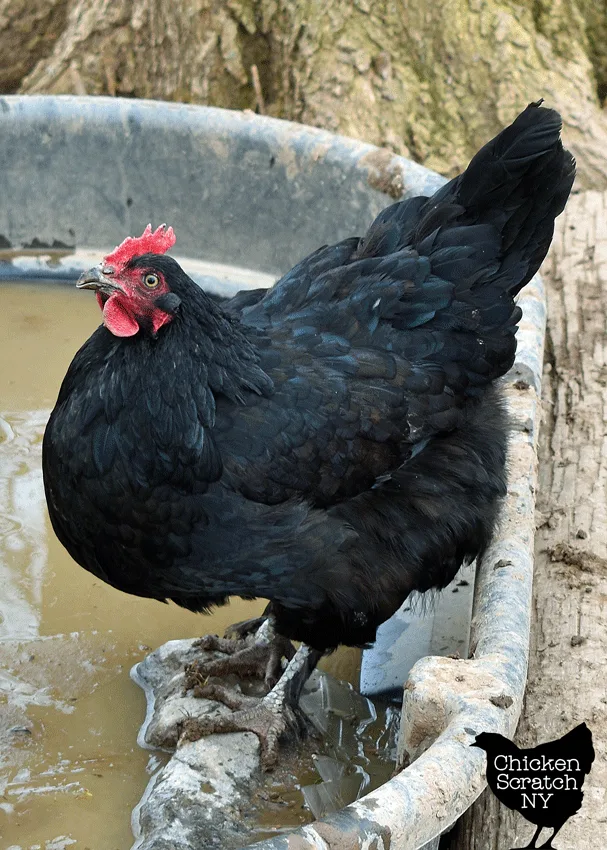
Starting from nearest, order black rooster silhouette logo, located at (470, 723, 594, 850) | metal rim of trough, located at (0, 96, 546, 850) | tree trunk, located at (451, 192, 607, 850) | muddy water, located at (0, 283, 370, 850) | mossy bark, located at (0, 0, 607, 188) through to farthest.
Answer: metal rim of trough, located at (0, 96, 546, 850) < black rooster silhouette logo, located at (470, 723, 594, 850) < tree trunk, located at (451, 192, 607, 850) < muddy water, located at (0, 283, 370, 850) < mossy bark, located at (0, 0, 607, 188)

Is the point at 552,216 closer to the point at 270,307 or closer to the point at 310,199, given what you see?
the point at 270,307

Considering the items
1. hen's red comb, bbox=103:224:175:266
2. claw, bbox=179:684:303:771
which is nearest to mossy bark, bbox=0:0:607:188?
hen's red comb, bbox=103:224:175:266

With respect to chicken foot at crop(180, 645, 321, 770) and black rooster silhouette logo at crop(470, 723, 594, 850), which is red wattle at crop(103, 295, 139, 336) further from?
black rooster silhouette logo at crop(470, 723, 594, 850)

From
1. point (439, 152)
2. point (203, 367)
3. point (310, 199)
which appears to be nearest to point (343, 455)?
point (203, 367)

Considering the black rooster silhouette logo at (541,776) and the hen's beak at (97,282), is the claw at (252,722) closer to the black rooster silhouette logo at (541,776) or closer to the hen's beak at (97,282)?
the black rooster silhouette logo at (541,776)

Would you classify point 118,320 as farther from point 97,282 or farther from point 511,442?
point 511,442

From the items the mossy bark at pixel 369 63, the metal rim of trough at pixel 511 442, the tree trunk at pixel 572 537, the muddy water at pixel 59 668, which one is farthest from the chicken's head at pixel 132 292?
the mossy bark at pixel 369 63

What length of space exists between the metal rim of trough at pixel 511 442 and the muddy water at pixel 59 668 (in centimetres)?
92

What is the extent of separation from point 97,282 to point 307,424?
2.09 ft

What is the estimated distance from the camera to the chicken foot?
2.79m

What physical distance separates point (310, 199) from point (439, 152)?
4.26 feet

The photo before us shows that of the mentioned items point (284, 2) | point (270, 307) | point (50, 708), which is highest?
point (284, 2)

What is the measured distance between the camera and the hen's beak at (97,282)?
2494mm

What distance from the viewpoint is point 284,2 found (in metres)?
5.61
